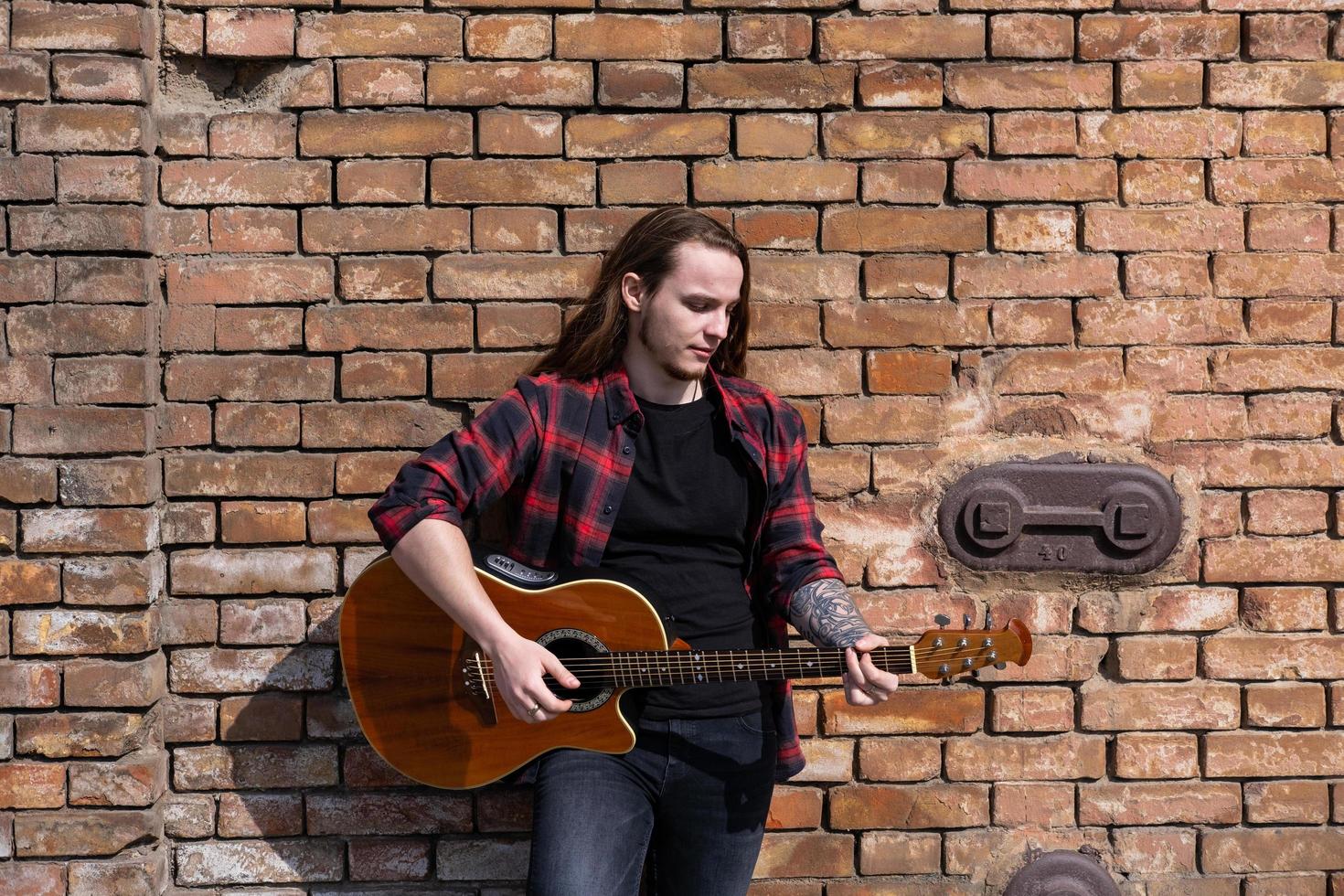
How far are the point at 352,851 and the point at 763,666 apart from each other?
119 cm

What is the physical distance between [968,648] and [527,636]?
0.88 m

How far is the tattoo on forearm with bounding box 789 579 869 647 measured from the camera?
87.7 inches

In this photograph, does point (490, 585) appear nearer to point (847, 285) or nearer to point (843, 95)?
point (847, 285)

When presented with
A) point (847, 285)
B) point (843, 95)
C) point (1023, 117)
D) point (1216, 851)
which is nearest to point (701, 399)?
point (847, 285)

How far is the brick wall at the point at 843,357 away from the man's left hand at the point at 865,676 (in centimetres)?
57

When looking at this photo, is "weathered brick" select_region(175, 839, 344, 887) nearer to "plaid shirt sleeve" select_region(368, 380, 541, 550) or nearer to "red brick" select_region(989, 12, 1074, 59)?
"plaid shirt sleeve" select_region(368, 380, 541, 550)

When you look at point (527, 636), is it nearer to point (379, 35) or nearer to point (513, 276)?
A: point (513, 276)

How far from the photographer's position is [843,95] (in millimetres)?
2717

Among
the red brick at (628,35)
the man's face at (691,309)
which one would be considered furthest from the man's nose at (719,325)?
the red brick at (628,35)

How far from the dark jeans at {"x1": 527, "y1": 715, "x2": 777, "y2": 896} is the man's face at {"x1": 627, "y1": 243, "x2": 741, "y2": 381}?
74cm

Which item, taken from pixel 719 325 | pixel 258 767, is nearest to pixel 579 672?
pixel 719 325

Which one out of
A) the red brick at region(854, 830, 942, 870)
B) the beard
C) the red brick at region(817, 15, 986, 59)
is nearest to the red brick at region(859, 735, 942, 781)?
the red brick at region(854, 830, 942, 870)

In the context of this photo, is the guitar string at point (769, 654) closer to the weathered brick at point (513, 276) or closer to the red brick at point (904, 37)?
the weathered brick at point (513, 276)

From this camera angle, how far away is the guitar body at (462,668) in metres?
2.26
